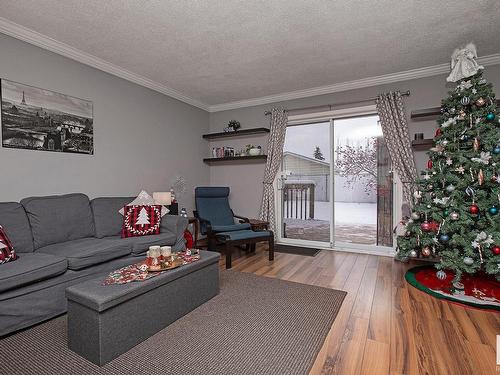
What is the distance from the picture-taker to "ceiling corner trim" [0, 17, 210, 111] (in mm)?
2537

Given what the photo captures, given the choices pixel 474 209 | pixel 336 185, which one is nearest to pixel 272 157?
pixel 336 185

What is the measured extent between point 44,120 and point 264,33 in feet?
8.32

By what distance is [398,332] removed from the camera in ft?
6.19

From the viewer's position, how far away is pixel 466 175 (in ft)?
8.63

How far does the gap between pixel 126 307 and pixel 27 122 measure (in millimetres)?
2347

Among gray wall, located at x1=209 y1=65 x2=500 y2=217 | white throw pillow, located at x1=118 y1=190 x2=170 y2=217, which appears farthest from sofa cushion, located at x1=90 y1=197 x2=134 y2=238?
gray wall, located at x1=209 y1=65 x2=500 y2=217

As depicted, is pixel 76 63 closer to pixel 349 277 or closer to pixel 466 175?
pixel 349 277

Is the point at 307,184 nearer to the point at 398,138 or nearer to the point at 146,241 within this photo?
the point at 398,138

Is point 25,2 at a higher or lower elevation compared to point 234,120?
higher

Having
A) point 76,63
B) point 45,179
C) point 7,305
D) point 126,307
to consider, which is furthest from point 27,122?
point 126,307

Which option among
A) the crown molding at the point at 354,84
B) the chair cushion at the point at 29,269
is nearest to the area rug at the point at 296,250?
the crown molding at the point at 354,84

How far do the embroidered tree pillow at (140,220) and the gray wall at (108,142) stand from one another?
643 mm

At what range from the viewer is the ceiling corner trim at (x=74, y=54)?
2.54 meters

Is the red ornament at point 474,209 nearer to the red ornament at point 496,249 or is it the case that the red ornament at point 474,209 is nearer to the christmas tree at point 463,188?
the christmas tree at point 463,188
